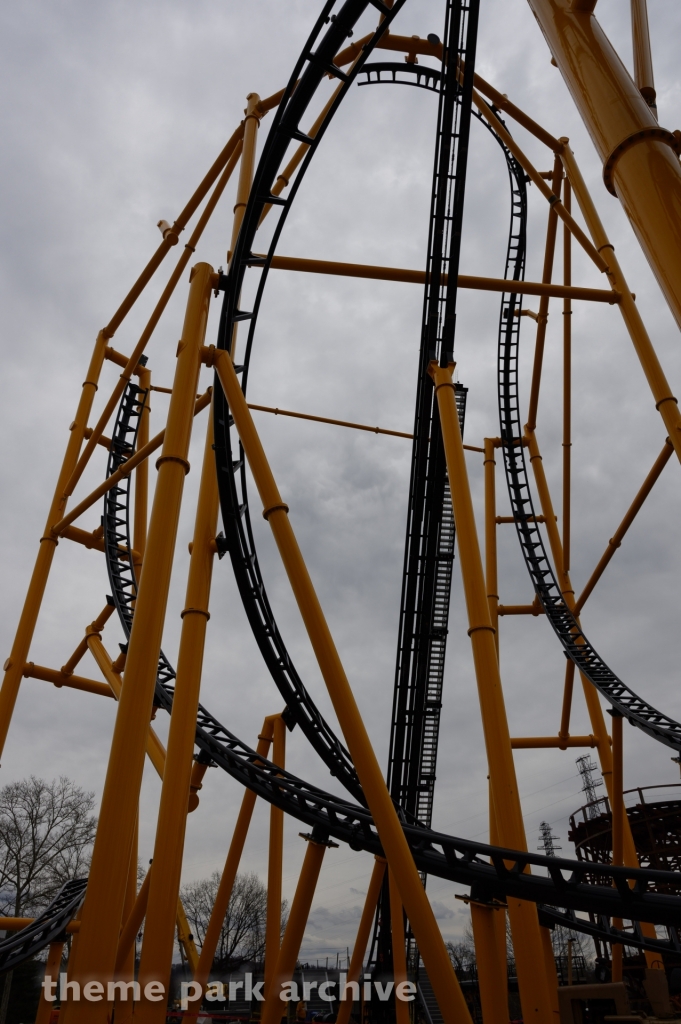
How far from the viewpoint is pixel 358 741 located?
13.4ft

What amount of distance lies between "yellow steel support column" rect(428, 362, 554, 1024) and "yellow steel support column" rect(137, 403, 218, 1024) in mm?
1852

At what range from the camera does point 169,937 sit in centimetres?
386

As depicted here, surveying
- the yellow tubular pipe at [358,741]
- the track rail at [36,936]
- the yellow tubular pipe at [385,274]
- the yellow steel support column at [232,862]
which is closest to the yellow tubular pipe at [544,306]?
the yellow tubular pipe at [385,274]

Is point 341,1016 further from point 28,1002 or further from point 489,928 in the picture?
point 28,1002

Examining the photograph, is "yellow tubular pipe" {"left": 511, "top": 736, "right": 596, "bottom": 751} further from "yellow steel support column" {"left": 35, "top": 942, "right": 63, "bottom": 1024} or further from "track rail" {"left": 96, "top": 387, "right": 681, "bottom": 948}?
"yellow steel support column" {"left": 35, "top": 942, "right": 63, "bottom": 1024}

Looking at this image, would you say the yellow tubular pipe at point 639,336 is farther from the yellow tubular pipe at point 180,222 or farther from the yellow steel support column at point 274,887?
the yellow steel support column at point 274,887

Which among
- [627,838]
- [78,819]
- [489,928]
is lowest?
[489,928]

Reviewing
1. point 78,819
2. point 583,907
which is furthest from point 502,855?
point 78,819

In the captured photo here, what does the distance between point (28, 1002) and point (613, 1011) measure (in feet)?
41.3

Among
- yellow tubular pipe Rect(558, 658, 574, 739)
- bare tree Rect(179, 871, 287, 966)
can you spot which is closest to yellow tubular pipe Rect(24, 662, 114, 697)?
yellow tubular pipe Rect(558, 658, 574, 739)

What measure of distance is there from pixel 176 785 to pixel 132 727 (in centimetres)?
82

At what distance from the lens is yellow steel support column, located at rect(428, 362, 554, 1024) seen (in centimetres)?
395

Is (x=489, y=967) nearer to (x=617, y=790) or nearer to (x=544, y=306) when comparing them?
(x=617, y=790)

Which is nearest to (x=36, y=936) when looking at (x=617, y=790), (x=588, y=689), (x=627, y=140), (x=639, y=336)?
(x=617, y=790)
